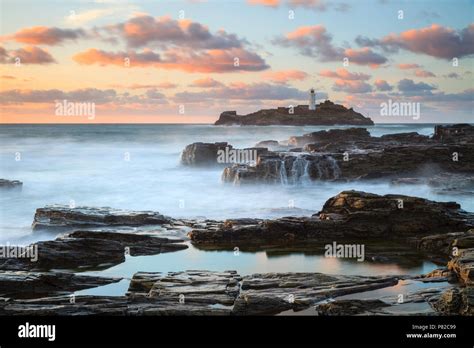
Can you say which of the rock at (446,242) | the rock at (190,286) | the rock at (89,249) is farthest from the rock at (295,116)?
the rock at (190,286)

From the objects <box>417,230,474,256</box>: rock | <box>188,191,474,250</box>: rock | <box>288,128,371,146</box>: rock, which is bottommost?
<box>417,230,474,256</box>: rock

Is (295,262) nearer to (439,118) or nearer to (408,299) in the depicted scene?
(408,299)

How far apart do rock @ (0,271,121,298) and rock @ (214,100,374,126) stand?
3.34 m

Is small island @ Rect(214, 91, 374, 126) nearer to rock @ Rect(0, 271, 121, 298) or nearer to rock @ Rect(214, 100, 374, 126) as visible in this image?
rock @ Rect(214, 100, 374, 126)

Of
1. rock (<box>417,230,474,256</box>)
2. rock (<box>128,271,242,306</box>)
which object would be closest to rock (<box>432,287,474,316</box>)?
rock (<box>417,230,474,256</box>)

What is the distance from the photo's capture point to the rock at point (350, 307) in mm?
7852

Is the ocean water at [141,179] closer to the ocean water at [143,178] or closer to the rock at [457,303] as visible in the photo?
the ocean water at [143,178]

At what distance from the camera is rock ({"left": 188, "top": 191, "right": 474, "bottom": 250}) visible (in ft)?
31.8

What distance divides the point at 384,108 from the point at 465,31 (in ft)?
5.16

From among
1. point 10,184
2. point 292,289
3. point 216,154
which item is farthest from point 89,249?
point 292,289

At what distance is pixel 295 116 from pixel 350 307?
3.58 metres

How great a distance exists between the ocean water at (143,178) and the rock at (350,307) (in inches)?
92.8

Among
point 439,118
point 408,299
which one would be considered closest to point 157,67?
point 439,118

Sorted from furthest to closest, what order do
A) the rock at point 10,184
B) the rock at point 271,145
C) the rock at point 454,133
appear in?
the rock at point 271,145, the rock at point 454,133, the rock at point 10,184
